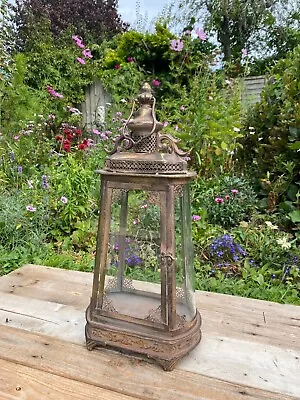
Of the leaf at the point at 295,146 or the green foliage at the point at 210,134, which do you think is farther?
the green foliage at the point at 210,134

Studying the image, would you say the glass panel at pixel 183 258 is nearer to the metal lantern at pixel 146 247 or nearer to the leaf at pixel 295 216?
the metal lantern at pixel 146 247

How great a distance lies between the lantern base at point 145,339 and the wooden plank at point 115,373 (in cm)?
2

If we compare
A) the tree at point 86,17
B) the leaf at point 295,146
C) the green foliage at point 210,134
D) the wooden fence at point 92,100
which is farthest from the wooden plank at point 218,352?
the tree at point 86,17

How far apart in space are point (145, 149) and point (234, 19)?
27.6ft

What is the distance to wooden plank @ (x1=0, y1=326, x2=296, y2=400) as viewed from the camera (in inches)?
29.4

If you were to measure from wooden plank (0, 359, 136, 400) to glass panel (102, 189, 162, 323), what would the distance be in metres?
0.18

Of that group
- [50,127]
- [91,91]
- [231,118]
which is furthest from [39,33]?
[231,118]

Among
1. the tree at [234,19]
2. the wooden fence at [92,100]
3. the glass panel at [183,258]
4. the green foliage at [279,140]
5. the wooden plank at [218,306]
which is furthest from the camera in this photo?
the tree at [234,19]

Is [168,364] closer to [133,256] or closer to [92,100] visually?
[133,256]

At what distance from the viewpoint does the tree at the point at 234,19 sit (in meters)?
7.91

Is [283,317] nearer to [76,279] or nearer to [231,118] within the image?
[76,279]

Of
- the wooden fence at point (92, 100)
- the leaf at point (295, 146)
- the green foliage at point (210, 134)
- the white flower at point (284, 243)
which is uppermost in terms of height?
the wooden fence at point (92, 100)

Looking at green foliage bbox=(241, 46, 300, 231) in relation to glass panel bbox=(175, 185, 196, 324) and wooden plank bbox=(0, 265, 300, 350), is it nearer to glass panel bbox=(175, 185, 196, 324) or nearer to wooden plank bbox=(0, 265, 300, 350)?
wooden plank bbox=(0, 265, 300, 350)

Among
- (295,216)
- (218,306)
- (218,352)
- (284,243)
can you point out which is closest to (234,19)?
(295,216)
